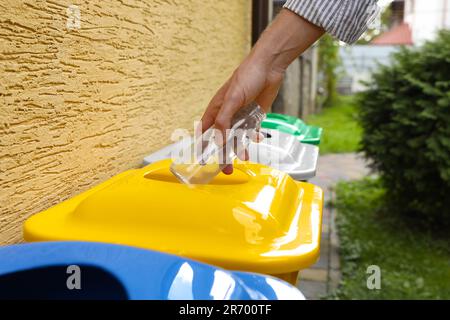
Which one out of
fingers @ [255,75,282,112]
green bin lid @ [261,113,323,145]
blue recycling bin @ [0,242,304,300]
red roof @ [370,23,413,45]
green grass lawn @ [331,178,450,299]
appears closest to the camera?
blue recycling bin @ [0,242,304,300]

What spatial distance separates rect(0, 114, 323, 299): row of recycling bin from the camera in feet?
2.96

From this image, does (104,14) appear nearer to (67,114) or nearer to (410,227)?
(67,114)

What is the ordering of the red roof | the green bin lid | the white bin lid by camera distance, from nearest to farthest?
1. the white bin lid
2. the green bin lid
3. the red roof

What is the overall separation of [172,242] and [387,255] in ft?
11.1

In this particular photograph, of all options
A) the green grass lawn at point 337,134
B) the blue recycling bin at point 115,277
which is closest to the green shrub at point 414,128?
the green grass lawn at point 337,134

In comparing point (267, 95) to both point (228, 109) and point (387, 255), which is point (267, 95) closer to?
point (228, 109)

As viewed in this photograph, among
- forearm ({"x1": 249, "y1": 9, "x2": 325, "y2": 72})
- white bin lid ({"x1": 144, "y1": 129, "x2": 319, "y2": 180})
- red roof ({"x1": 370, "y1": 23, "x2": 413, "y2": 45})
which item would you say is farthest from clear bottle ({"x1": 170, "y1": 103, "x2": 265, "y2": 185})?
red roof ({"x1": 370, "y1": 23, "x2": 413, "y2": 45})

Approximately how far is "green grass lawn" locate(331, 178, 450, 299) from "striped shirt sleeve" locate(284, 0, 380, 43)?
239 centimetres

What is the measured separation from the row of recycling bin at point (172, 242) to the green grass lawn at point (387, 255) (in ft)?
7.19

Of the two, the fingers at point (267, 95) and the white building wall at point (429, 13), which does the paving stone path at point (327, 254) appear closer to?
the fingers at point (267, 95)

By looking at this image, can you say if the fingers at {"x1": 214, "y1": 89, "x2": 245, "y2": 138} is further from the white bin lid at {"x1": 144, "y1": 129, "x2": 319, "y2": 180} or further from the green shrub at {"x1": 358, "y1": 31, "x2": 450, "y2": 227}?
the green shrub at {"x1": 358, "y1": 31, "x2": 450, "y2": 227}

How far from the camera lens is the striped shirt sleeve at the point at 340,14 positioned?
135cm
